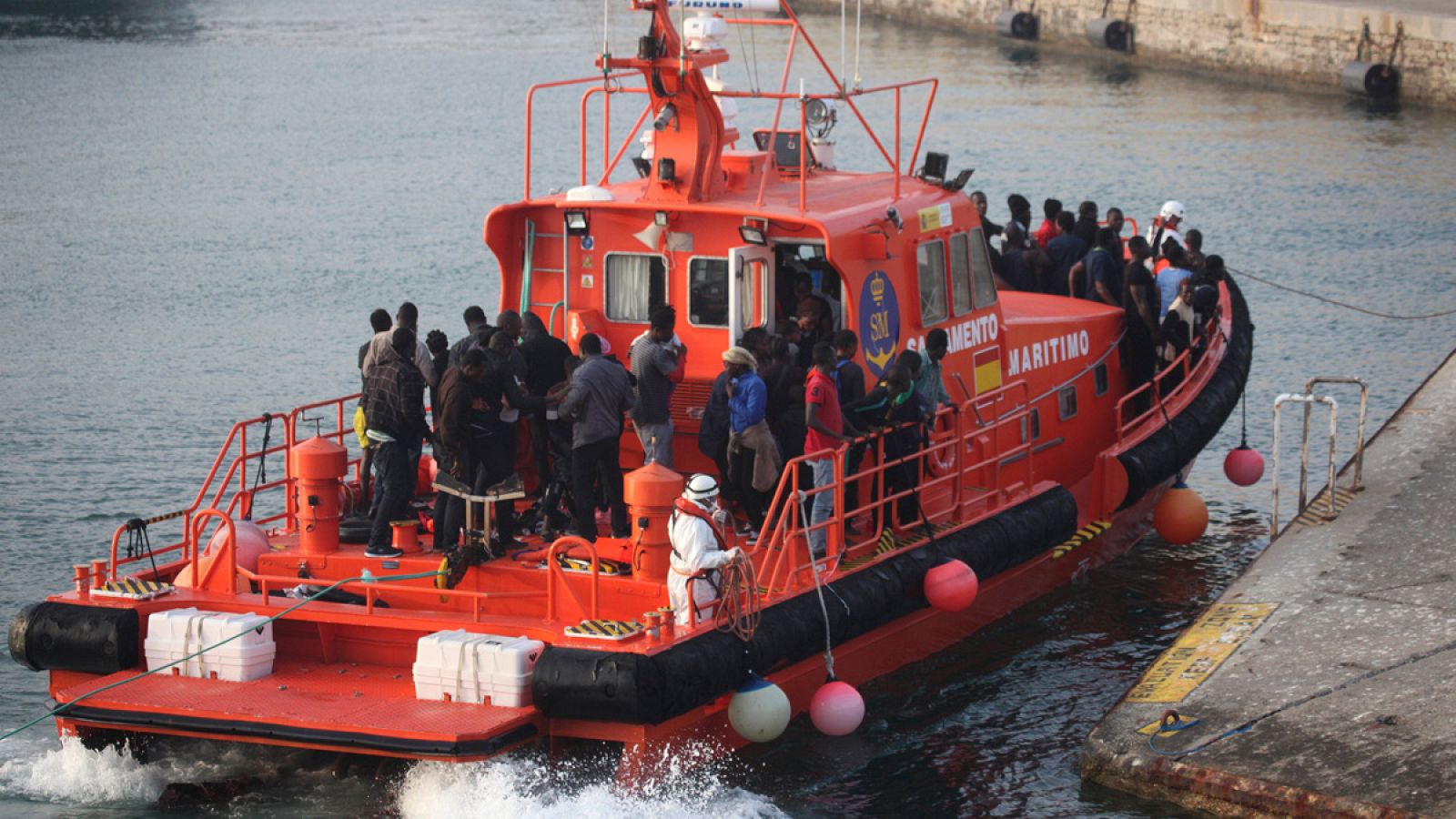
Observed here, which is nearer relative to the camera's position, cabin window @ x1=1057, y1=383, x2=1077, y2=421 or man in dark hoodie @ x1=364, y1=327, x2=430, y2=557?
man in dark hoodie @ x1=364, y1=327, x2=430, y2=557

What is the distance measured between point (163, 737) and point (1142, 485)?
614 centimetres

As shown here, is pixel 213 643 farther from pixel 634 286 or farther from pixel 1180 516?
pixel 1180 516

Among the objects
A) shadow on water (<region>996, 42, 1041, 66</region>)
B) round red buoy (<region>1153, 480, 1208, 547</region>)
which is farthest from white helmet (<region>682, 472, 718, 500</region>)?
shadow on water (<region>996, 42, 1041, 66</region>)

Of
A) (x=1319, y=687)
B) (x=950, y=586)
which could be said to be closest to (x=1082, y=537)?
(x=950, y=586)

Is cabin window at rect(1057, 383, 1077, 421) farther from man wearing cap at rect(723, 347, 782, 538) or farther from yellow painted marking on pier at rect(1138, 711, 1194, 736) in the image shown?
yellow painted marking on pier at rect(1138, 711, 1194, 736)

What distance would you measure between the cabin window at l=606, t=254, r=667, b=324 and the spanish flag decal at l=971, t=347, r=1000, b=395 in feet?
6.80

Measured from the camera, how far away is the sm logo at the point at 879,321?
34.7ft

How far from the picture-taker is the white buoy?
8.87 meters

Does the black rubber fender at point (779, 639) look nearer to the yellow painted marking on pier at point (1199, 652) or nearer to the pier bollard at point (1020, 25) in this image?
the yellow painted marking on pier at point (1199, 652)

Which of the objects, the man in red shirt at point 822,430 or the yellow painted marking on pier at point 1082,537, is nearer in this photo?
the man in red shirt at point 822,430

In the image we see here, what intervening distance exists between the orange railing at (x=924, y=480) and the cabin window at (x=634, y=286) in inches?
53.2

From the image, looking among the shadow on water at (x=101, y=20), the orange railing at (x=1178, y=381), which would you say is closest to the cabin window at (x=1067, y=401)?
the orange railing at (x=1178, y=381)

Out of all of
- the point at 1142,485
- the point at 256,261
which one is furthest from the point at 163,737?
the point at 256,261

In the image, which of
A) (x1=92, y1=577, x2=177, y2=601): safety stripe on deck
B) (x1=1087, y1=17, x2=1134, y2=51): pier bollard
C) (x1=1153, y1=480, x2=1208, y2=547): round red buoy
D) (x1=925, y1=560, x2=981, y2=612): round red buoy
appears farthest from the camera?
(x1=1087, y1=17, x2=1134, y2=51): pier bollard
